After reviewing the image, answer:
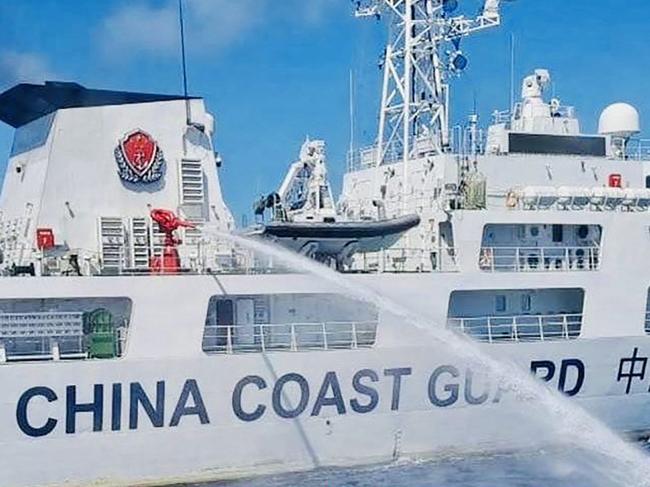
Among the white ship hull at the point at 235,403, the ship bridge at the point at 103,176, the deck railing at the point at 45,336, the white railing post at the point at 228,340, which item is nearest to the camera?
the white ship hull at the point at 235,403

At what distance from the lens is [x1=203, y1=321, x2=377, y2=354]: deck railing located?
61.9 ft

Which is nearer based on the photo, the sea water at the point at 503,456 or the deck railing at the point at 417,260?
the sea water at the point at 503,456

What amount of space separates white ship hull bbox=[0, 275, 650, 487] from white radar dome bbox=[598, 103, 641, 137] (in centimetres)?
638

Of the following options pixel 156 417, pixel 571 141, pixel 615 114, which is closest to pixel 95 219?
pixel 156 417

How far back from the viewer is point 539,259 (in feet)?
73.0

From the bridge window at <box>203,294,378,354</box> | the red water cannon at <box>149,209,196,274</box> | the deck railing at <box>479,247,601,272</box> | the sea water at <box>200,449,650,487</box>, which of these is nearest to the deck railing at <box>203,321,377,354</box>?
the bridge window at <box>203,294,378,354</box>

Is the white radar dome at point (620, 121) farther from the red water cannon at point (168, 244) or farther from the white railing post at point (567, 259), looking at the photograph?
the red water cannon at point (168, 244)

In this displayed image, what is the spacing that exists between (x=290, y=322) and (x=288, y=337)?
0.97 ft

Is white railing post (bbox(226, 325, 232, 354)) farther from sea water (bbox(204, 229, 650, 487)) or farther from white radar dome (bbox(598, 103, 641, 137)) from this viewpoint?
white radar dome (bbox(598, 103, 641, 137))

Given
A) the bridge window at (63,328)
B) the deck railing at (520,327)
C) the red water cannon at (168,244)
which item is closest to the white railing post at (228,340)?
the red water cannon at (168,244)

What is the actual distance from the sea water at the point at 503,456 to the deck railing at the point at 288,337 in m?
0.83

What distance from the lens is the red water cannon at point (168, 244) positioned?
1839cm

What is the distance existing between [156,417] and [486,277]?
7.15 meters

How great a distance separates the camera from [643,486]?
13031 mm
